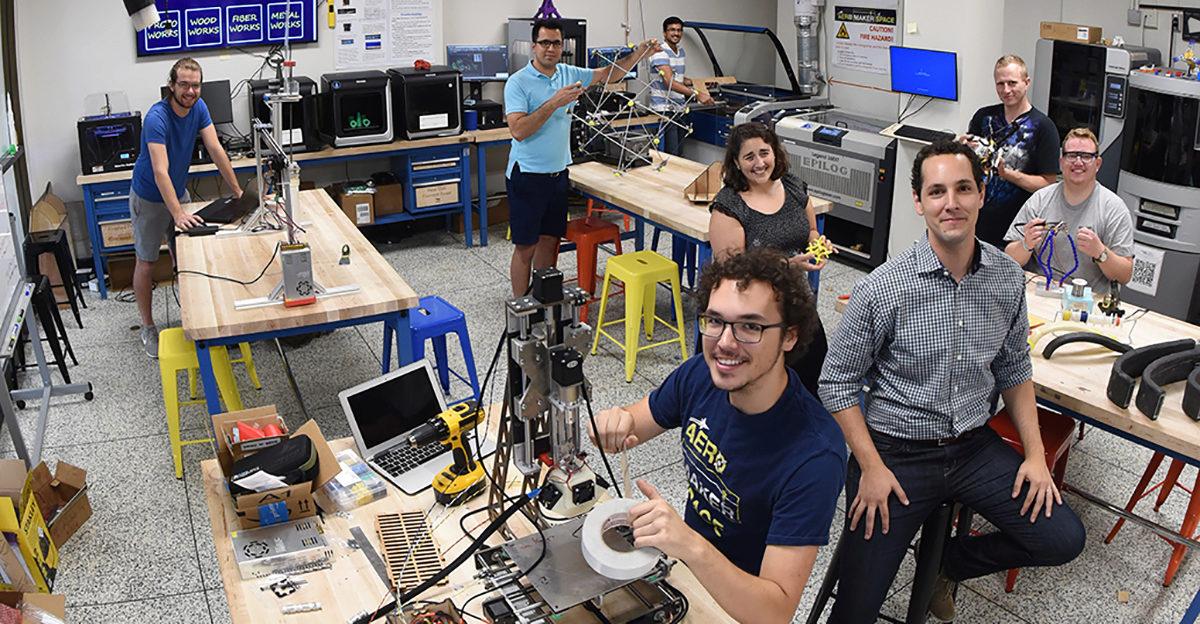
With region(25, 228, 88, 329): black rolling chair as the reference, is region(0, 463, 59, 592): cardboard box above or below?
below

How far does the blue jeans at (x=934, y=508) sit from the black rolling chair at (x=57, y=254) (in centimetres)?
431

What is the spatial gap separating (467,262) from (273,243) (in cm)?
225

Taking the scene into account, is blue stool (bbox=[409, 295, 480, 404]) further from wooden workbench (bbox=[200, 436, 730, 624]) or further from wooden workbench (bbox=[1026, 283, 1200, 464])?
wooden workbench (bbox=[1026, 283, 1200, 464])

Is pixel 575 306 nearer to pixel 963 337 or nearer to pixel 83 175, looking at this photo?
pixel 963 337

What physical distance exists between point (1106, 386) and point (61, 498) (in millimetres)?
3572

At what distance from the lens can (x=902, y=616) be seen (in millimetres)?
3230

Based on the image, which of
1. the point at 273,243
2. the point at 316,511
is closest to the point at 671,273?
the point at 273,243

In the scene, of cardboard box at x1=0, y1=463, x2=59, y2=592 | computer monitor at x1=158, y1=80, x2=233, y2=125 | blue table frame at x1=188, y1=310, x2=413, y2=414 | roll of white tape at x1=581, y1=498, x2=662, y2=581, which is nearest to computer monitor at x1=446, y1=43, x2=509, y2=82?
computer monitor at x1=158, y1=80, x2=233, y2=125

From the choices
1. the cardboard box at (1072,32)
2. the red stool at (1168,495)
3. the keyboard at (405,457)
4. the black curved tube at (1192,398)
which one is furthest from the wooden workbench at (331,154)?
the black curved tube at (1192,398)

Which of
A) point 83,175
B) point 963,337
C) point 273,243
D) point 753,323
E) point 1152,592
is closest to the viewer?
point 753,323

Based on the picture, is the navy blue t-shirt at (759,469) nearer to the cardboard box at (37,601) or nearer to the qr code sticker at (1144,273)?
the cardboard box at (37,601)

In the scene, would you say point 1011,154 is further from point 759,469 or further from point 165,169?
point 165,169

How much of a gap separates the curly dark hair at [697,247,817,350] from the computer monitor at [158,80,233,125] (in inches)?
203

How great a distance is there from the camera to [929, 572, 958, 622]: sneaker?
306 cm
